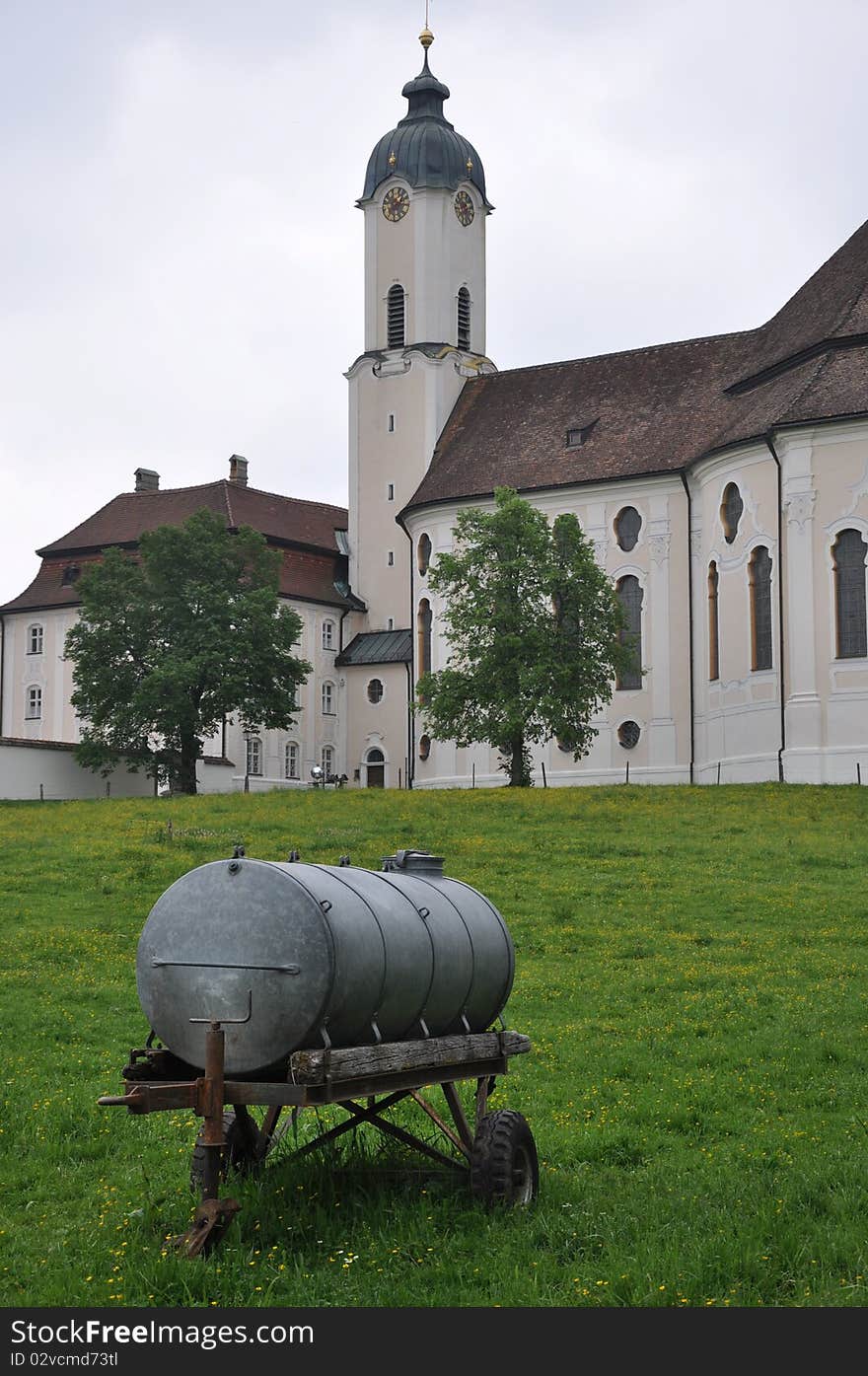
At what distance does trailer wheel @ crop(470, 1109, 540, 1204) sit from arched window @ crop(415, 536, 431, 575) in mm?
52899

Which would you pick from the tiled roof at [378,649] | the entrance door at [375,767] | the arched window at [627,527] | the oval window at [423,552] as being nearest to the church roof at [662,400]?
the arched window at [627,527]

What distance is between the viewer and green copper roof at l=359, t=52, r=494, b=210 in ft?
223

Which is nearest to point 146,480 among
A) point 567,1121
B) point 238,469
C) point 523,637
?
point 238,469

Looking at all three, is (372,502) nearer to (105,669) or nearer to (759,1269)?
(105,669)

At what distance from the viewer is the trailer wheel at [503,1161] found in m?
10.0

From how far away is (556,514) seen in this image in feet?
193

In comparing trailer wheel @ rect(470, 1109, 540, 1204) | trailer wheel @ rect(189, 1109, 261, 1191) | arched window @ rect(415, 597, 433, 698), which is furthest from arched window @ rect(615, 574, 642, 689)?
trailer wheel @ rect(189, 1109, 261, 1191)

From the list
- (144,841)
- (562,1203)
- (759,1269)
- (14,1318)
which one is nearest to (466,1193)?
(562,1203)

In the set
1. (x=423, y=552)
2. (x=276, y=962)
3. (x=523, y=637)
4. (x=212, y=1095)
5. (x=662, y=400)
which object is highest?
(x=662, y=400)

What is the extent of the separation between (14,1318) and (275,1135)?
3.26 m

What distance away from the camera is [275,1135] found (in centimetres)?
1107

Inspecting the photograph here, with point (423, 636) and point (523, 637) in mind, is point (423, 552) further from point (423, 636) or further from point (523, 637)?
point (523, 637)

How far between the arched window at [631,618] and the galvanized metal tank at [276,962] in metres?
44.1

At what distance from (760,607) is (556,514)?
12.1 m
